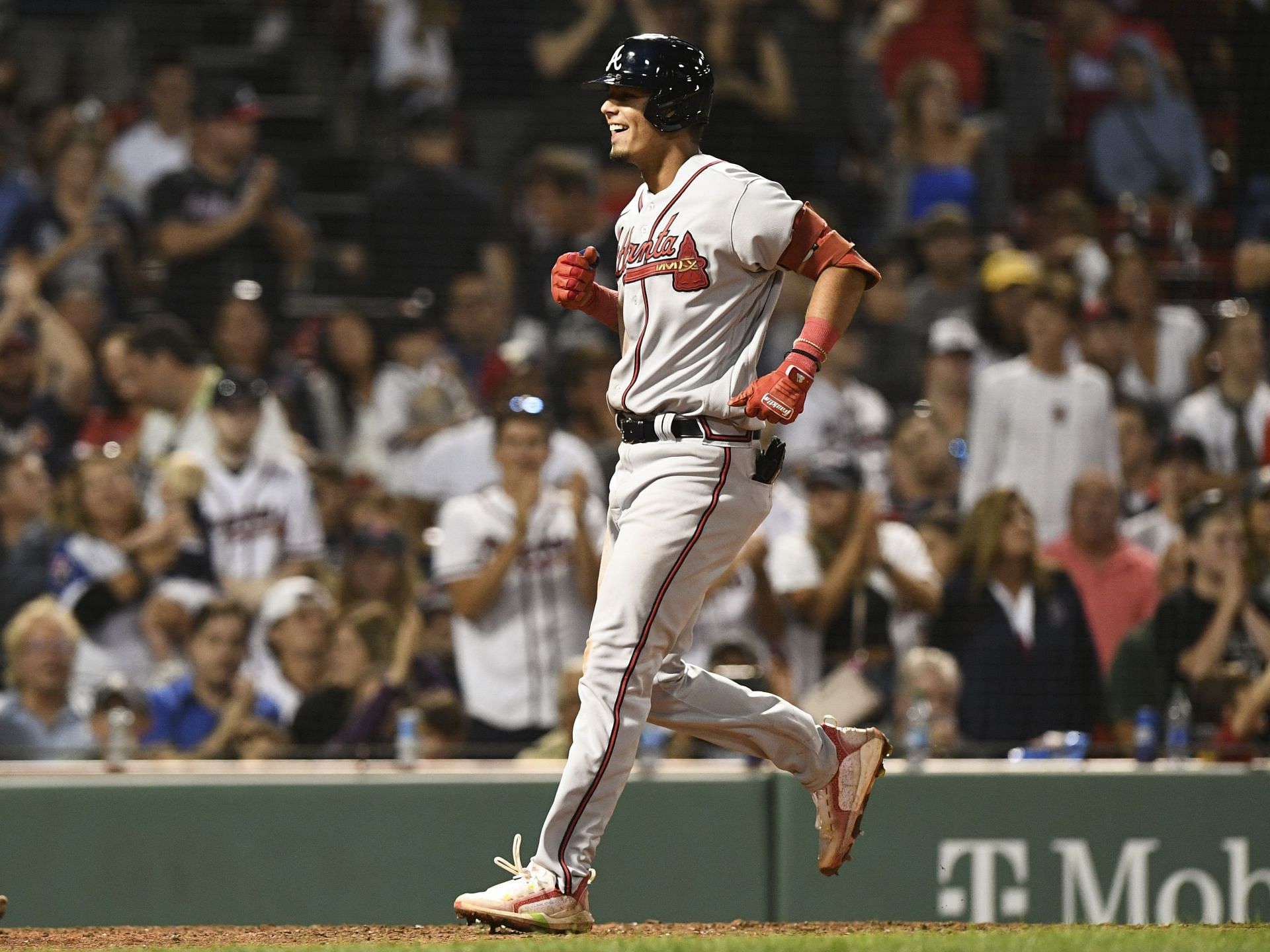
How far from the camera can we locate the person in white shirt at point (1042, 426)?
23.4 ft

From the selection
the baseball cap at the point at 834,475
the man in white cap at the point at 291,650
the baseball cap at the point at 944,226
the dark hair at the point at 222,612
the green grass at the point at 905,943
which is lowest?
the green grass at the point at 905,943

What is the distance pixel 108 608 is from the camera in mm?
6535

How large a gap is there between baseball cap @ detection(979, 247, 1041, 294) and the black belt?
439 centimetres

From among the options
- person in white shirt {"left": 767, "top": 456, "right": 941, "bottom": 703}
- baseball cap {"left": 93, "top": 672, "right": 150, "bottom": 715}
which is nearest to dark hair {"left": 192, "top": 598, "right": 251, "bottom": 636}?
baseball cap {"left": 93, "top": 672, "right": 150, "bottom": 715}

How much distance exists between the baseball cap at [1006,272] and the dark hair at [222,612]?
3454mm

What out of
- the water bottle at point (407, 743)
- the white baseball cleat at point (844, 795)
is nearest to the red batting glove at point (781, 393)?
the white baseball cleat at point (844, 795)

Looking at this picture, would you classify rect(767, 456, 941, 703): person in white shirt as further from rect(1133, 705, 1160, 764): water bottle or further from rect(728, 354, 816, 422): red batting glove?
rect(728, 354, 816, 422): red batting glove

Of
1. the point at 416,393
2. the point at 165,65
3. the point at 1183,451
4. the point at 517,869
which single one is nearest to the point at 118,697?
the point at 416,393

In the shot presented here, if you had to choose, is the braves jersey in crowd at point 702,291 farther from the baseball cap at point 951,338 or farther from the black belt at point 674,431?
the baseball cap at point 951,338

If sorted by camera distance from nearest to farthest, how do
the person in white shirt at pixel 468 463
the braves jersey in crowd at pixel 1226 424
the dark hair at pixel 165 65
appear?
the person in white shirt at pixel 468 463 < the braves jersey in crowd at pixel 1226 424 < the dark hair at pixel 165 65

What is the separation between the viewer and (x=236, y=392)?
706 cm

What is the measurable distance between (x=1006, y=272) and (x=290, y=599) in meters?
3.33

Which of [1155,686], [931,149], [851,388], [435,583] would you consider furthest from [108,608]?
[931,149]

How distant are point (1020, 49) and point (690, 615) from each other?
631 centimetres
